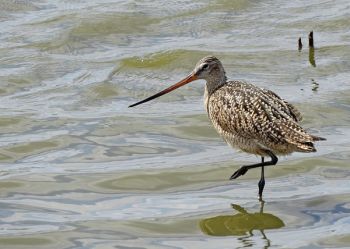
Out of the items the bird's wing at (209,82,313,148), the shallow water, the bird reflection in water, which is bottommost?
the bird reflection in water

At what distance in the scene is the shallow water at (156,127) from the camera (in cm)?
741

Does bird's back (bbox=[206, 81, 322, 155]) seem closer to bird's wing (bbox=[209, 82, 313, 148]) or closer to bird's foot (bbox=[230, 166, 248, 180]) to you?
bird's wing (bbox=[209, 82, 313, 148])

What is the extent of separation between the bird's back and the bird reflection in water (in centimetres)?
48

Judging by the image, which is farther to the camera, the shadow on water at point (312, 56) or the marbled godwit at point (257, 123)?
the shadow on water at point (312, 56)

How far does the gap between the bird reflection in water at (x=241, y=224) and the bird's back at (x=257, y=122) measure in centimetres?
48

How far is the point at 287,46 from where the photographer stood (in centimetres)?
1161

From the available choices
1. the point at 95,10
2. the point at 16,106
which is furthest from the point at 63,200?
the point at 95,10

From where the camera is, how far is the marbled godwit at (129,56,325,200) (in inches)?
297

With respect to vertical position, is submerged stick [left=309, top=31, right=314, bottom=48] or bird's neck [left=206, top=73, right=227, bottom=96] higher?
bird's neck [left=206, top=73, right=227, bottom=96]

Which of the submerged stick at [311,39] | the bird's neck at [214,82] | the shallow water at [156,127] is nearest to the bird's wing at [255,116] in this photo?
the bird's neck at [214,82]

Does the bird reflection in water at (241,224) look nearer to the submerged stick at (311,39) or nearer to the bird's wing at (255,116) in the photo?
the bird's wing at (255,116)

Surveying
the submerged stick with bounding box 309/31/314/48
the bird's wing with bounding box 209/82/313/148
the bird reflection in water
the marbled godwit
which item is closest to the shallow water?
the bird reflection in water

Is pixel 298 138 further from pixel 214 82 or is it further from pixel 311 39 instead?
pixel 311 39

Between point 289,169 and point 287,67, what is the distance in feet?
8.77
